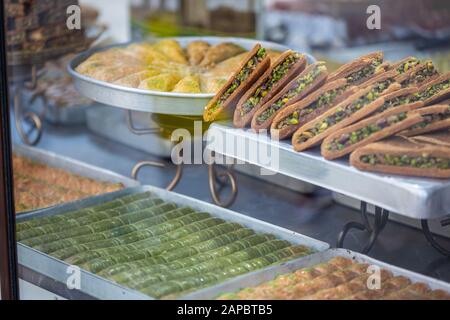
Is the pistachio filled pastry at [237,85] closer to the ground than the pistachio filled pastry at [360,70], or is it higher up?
closer to the ground

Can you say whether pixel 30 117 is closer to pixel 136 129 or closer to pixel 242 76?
pixel 136 129

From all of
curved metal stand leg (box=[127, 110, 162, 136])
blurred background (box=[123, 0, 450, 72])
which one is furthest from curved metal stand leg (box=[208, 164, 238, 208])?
blurred background (box=[123, 0, 450, 72])

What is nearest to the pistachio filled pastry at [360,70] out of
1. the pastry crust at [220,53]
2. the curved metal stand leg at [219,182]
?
the pastry crust at [220,53]

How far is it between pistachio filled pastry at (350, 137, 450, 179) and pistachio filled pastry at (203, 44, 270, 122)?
0.35 meters

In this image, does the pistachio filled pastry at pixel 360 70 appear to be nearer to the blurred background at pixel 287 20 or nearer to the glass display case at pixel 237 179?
the glass display case at pixel 237 179

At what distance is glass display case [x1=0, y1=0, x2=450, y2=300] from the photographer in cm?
164

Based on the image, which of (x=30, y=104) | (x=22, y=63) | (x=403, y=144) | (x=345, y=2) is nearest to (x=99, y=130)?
(x=30, y=104)

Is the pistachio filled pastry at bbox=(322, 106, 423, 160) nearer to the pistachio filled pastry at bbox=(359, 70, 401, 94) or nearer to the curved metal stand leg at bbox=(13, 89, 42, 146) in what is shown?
the pistachio filled pastry at bbox=(359, 70, 401, 94)

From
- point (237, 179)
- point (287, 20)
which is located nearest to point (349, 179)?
point (237, 179)

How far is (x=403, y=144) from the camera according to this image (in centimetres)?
159

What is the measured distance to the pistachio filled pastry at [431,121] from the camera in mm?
1614

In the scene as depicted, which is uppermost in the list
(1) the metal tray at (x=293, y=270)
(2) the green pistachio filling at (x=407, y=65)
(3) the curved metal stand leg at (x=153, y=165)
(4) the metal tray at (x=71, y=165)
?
(2) the green pistachio filling at (x=407, y=65)

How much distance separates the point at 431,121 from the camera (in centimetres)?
164

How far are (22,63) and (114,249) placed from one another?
79 cm
